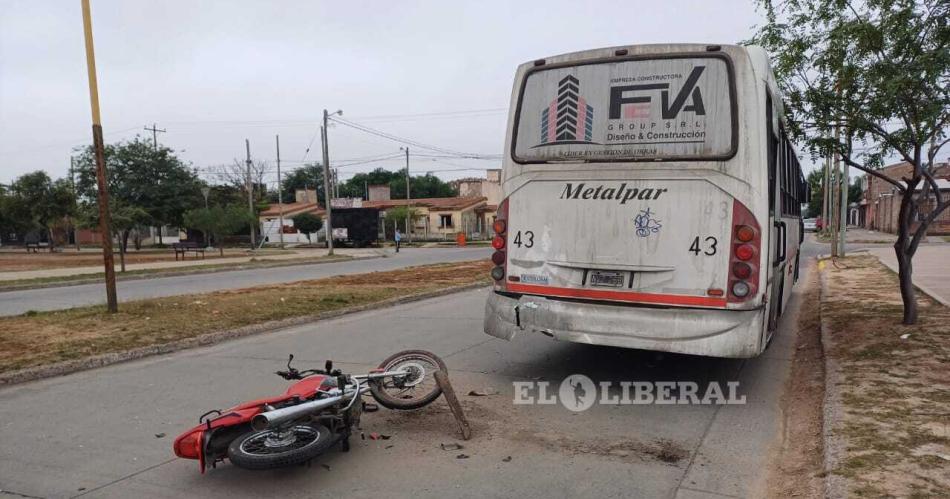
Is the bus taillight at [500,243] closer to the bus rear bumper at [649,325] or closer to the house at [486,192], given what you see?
the bus rear bumper at [649,325]

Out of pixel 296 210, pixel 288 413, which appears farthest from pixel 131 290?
pixel 296 210

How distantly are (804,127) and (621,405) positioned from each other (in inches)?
199

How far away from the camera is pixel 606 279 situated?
5.95 meters

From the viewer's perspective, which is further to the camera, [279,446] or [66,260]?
[66,260]

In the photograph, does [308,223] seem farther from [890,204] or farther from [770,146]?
[770,146]

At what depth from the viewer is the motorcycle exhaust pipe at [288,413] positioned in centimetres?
407

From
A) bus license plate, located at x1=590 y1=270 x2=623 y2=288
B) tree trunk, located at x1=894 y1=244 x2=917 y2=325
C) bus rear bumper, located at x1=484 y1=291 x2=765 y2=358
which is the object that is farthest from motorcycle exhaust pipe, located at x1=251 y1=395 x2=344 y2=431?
tree trunk, located at x1=894 y1=244 x2=917 y2=325

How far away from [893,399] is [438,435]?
150 inches

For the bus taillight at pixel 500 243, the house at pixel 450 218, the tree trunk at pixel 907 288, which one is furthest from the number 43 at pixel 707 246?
the house at pixel 450 218

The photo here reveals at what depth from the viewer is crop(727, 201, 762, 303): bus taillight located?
545cm

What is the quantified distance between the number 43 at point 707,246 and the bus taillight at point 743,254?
14cm

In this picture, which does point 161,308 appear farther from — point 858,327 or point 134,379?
point 858,327

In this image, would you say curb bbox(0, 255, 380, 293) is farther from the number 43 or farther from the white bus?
the number 43

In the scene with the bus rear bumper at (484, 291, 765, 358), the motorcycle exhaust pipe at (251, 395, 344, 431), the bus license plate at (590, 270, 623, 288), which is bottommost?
the motorcycle exhaust pipe at (251, 395, 344, 431)
